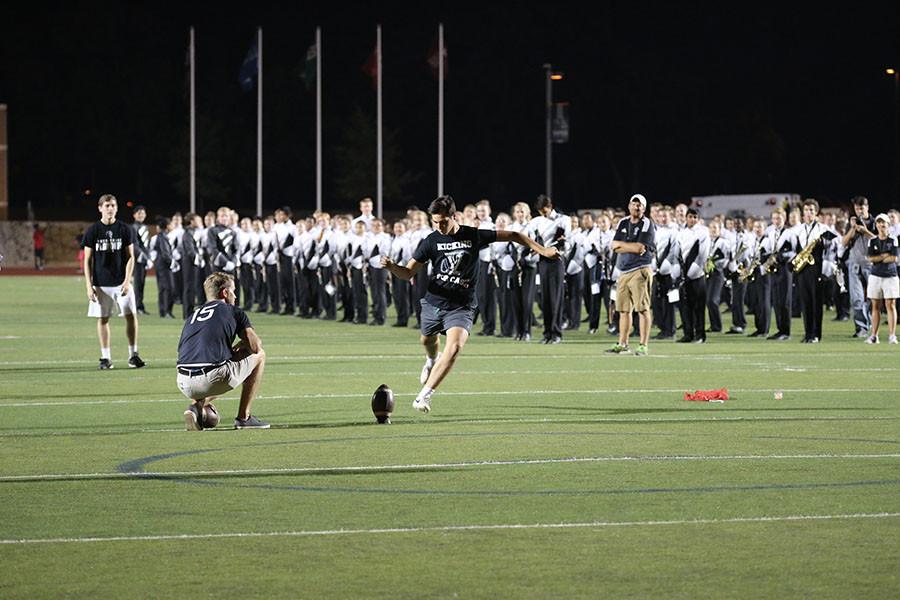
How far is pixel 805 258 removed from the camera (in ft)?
81.8

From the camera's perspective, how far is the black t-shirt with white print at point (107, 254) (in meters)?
19.2

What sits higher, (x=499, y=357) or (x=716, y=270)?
(x=716, y=270)

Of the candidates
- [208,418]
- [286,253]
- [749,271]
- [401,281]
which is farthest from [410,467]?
[286,253]

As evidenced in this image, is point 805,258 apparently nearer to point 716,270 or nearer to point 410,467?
point 716,270

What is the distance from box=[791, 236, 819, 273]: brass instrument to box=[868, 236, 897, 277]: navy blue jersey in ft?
2.70

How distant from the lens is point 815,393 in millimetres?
16219

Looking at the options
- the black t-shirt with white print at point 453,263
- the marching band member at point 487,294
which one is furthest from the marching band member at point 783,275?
the black t-shirt with white print at point 453,263

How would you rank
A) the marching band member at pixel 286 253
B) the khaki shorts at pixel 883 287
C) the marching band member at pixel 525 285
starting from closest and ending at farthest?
the khaki shorts at pixel 883 287 → the marching band member at pixel 525 285 → the marching band member at pixel 286 253

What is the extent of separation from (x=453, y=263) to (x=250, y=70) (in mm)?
42205

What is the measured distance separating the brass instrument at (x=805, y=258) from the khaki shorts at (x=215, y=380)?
13833mm

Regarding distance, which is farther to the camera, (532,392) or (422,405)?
(532,392)

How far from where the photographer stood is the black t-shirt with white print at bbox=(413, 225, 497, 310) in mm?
14469

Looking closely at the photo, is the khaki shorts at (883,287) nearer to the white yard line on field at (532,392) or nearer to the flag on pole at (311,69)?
the white yard line on field at (532,392)

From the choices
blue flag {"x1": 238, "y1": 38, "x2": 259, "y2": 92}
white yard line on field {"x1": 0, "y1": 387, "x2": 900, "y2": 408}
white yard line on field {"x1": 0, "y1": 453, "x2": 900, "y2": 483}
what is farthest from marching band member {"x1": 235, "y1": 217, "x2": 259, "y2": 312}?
white yard line on field {"x1": 0, "y1": 453, "x2": 900, "y2": 483}
